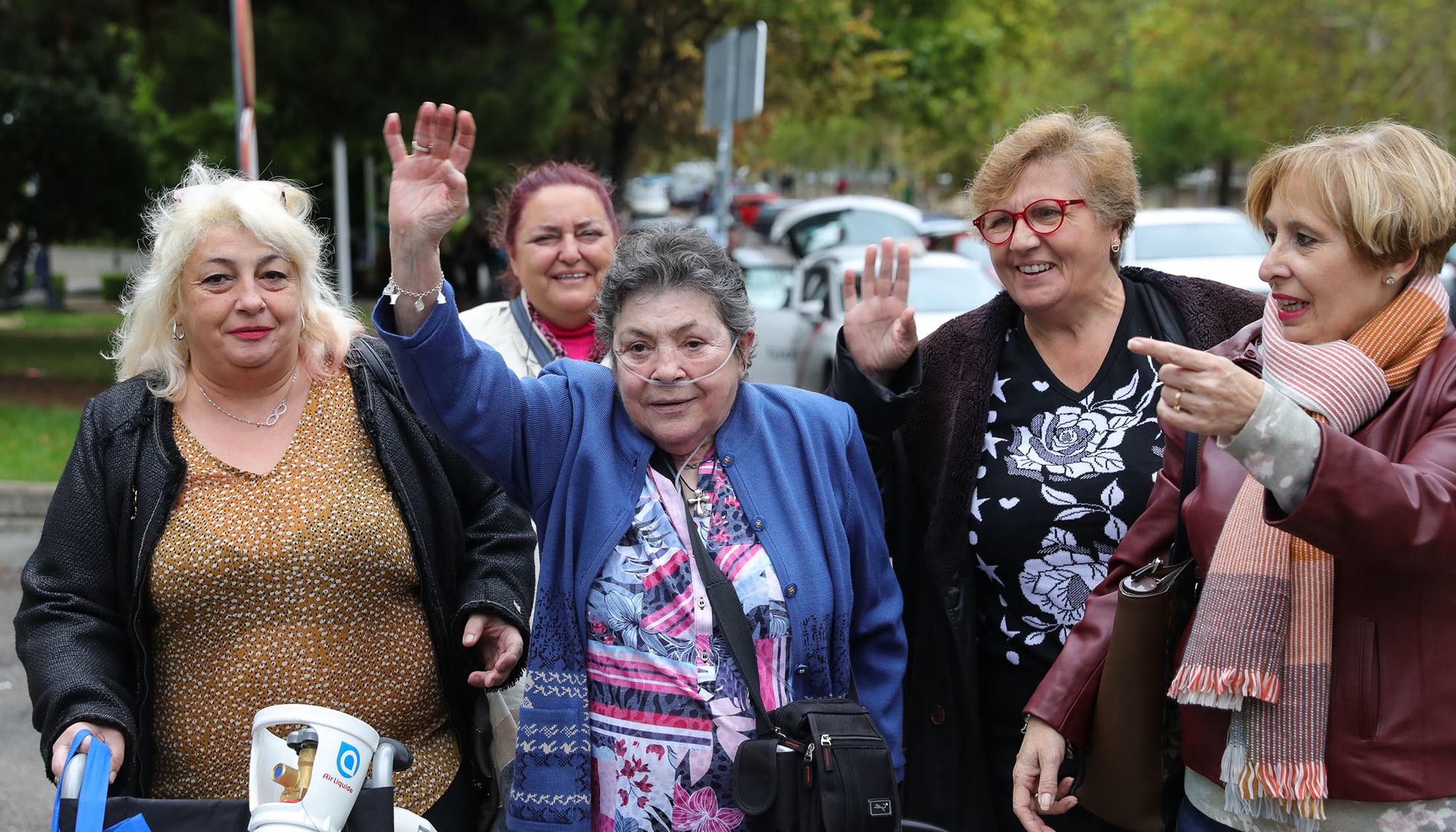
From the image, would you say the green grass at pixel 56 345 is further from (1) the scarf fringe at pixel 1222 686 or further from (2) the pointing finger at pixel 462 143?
(1) the scarf fringe at pixel 1222 686

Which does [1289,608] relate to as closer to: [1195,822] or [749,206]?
[1195,822]

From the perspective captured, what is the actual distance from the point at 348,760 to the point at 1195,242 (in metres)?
14.9

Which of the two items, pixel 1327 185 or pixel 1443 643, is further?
pixel 1327 185

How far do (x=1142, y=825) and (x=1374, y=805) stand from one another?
546 millimetres

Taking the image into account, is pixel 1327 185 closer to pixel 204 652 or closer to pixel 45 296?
pixel 204 652

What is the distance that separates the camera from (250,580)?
2838mm

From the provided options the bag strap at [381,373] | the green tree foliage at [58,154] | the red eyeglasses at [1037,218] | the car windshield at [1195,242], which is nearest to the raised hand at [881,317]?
the red eyeglasses at [1037,218]

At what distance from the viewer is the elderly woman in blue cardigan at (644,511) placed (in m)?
2.66

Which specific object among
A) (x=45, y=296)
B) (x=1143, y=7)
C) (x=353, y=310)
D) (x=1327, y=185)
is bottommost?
(x=45, y=296)

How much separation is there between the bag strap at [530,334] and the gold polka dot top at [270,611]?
1122 millimetres

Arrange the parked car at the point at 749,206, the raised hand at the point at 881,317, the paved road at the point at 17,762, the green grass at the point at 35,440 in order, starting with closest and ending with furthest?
the raised hand at the point at 881,317 < the paved road at the point at 17,762 < the green grass at the point at 35,440 < the parked car at the point at 749,206

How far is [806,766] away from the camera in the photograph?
258 centimetres

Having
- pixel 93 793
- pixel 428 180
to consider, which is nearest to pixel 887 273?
pixel 428 180

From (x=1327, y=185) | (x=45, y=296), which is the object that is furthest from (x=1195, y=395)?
(x=45, y=296)
